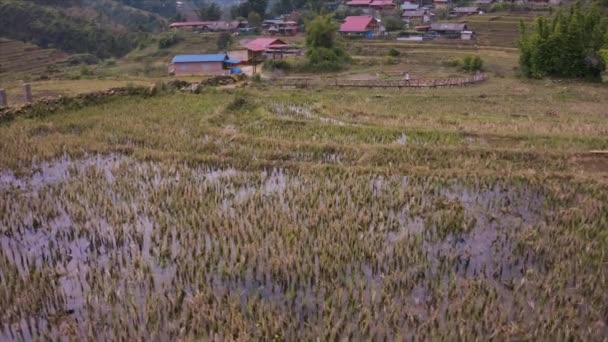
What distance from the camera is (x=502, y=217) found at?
756cm

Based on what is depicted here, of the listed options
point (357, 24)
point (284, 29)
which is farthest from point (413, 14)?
point (284, 29)

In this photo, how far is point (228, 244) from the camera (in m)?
6.64

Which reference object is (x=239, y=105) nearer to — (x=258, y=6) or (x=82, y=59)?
(x=82, y=59)

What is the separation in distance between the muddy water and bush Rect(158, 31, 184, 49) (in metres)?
40.7

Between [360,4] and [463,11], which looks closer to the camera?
[463,11]

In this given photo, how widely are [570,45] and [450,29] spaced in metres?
18.3

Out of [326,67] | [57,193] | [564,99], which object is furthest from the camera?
[326,67]

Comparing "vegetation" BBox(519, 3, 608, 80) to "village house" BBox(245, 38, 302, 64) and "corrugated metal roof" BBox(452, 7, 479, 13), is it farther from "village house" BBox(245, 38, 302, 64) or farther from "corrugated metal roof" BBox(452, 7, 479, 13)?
"corrugated metal roof" BBox(452, 7, 479, 13)

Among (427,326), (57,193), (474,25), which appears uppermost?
(474,25)

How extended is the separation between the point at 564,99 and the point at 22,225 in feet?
68.6

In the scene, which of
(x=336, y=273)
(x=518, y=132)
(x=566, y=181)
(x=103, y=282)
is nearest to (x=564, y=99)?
(x=518, y=132)

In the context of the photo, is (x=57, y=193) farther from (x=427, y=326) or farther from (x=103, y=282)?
(x=427, y=326)

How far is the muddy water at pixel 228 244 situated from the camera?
524 centimetres

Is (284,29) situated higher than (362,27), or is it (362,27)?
(284,29)
